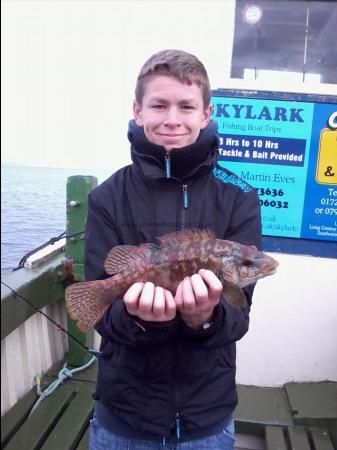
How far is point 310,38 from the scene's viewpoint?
164 inches

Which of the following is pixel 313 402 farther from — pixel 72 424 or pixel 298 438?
pixel 72 424

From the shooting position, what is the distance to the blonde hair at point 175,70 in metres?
2.26

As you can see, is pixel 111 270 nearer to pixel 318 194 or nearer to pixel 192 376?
pixel 192 376

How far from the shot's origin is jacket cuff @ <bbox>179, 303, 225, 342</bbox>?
204 cm

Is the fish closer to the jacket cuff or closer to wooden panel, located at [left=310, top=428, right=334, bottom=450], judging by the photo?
the jacket cuff

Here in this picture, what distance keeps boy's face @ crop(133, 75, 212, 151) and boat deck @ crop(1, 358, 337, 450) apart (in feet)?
8.10

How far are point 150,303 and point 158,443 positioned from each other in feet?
2.83

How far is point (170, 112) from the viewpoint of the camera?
223 centimetres

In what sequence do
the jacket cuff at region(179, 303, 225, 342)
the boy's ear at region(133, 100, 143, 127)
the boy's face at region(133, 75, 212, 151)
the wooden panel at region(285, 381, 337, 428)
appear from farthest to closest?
the wooden panel at region(285, 381, 337, 428) → the boy's ear at region(133, 100, 143, 127) → the boy's face at region(133, 75, 212, 151) → the jacket cuff at region(179, 303, 225, 342)

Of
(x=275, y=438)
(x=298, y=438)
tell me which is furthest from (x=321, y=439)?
(x=275, y=438)

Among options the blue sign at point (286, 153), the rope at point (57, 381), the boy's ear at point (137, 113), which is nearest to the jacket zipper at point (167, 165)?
the boy's ear at point (137, 113)

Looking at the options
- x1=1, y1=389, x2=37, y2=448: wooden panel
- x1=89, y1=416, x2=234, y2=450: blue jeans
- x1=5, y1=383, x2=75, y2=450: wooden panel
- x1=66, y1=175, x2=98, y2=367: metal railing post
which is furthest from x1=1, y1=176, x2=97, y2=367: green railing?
x1=89, y1=416, x2=234, y2=450: blue jeans

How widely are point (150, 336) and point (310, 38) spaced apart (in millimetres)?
3410

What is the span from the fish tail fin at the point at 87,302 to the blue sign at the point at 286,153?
2.30 metres
